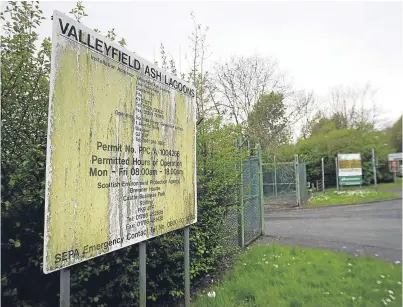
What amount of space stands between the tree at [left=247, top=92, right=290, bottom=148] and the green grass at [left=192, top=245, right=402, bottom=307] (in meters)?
12.7

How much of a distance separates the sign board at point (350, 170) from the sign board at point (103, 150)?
17765 millimetres

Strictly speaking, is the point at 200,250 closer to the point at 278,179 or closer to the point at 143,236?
the point at 143,236

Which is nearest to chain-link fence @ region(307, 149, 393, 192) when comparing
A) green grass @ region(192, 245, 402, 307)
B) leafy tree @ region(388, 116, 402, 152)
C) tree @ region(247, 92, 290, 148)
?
tree @ region(247, 92, 290, 148)

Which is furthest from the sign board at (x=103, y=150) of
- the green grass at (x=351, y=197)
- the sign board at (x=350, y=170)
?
the sign board at (x=350, y=170)

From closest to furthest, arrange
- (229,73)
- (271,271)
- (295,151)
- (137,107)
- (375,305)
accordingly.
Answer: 1. (137,107)
2. (375,305)
3. (271,271)
4. (229,73)
5. (295,151)

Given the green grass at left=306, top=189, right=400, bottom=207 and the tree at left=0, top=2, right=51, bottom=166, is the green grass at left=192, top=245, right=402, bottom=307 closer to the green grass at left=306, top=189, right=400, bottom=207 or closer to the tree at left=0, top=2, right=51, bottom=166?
the tree at left=0, top=2, right=51, bottom=166

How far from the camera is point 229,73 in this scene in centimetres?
1839

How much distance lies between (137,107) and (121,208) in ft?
2.63

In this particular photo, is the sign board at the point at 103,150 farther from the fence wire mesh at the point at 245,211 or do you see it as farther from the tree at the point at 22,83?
the fence wire mesh at the point at 245,211

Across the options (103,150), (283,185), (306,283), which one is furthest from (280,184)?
(103,150)

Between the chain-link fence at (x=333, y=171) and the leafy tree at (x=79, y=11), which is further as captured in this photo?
the chain-link fence at (x=333, y=171)

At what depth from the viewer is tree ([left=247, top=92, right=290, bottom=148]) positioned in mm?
17812

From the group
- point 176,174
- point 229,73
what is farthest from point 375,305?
point 229,73

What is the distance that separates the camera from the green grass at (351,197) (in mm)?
15193
